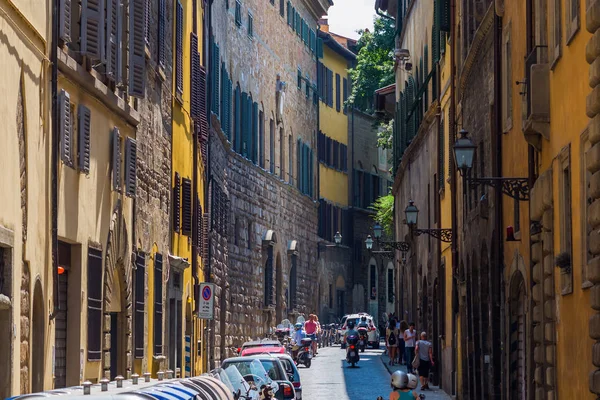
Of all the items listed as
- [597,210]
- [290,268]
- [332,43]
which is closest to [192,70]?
[597,210]

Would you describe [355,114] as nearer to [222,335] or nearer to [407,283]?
[407,283]

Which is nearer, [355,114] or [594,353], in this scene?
[594,353]

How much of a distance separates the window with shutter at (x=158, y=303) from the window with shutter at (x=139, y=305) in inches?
62.8

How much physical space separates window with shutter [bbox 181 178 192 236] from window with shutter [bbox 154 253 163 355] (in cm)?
305

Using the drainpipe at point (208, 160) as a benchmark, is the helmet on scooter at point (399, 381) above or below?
below

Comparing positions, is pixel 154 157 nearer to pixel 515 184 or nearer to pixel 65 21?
pixel 65 21

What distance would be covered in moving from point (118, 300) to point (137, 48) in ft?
13.1

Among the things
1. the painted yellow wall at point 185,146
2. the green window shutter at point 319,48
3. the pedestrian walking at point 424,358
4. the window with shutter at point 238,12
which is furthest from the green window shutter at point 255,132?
the green window shutter at point 319,48

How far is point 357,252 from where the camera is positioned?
71750mm

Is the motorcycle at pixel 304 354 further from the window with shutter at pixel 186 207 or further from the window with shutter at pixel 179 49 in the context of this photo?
the window with shutter at pixel 179 49

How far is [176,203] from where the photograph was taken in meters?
29.4

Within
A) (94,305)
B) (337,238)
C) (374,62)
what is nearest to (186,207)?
(94,305)

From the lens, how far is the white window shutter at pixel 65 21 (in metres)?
18.1

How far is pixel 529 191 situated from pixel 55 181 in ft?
20.8
